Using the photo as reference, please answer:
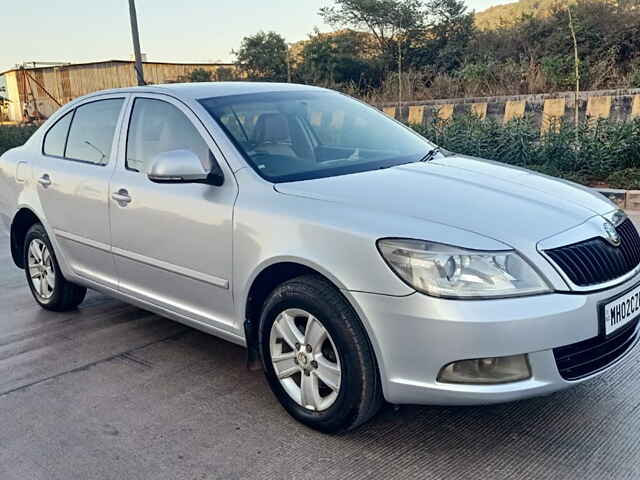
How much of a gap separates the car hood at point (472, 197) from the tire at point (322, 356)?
440 mm

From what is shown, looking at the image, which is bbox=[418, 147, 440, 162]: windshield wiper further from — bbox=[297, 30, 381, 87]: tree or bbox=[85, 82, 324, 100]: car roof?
bbox=[297, 30, 381, 87]: tree

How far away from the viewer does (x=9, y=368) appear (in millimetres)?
3834

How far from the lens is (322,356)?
2811mm

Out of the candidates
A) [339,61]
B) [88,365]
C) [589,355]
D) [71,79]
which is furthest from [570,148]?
[71,79]

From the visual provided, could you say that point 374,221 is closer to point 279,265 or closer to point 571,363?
point 279,265

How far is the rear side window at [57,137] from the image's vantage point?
4.57 m

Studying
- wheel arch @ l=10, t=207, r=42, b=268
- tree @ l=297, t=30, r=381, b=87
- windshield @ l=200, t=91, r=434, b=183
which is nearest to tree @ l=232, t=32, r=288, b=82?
tree @ l=297, t=30, r=381, b=87

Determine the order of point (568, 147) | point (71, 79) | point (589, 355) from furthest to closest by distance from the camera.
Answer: point (71, 79), point (568, 147), point (589, 355)

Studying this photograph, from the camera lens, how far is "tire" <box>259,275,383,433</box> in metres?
2.61

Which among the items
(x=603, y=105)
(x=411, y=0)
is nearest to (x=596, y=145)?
(x=603, y=105)

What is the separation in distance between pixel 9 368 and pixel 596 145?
25.0 ft

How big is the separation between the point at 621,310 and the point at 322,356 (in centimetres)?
128

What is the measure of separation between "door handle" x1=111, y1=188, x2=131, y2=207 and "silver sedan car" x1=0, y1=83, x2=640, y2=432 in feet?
0.04

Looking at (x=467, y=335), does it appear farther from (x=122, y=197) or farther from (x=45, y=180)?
(x=45, y=180)
